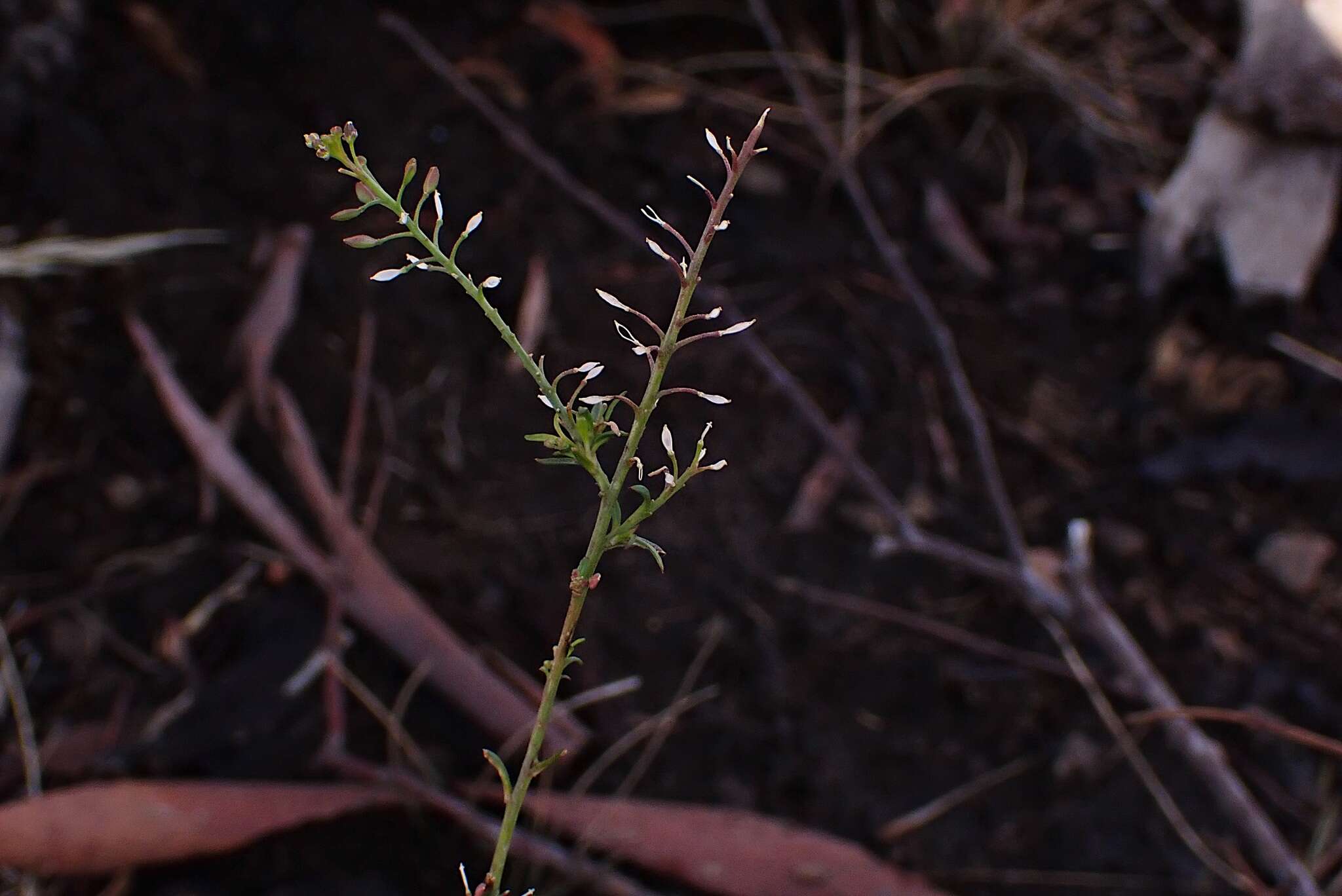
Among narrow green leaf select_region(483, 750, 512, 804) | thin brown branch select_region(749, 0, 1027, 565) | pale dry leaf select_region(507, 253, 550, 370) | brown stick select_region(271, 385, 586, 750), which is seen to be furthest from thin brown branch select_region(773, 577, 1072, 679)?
narrow green leaf select_region(483, 750, 512, 804)

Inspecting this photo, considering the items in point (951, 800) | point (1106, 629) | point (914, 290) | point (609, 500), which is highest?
point (609, 500)

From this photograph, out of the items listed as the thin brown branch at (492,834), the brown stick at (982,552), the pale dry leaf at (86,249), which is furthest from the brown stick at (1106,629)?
the pale dry leaf at (86,249)

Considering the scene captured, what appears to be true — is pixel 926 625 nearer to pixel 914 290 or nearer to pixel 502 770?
pixel 914 290

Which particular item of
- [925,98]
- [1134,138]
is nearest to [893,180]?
[925,98]

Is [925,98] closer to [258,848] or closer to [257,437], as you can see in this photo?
[257,437]

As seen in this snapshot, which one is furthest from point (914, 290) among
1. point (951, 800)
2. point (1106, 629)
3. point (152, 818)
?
point (152, 818)

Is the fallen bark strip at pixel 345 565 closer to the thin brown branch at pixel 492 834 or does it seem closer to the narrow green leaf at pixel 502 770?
the thin brown branch at pixel 492 834
